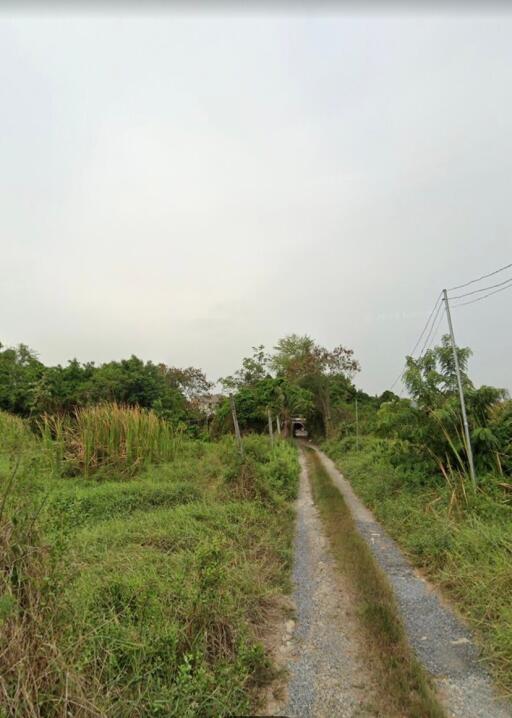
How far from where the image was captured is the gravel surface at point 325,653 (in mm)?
2125

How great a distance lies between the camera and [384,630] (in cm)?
280

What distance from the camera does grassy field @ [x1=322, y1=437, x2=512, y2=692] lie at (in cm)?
275

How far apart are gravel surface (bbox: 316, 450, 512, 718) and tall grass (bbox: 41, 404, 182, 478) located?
228 inches

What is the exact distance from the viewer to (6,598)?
1609mm

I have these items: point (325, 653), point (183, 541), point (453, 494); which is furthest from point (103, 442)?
point (453, 494)

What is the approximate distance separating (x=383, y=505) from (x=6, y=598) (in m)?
6.24

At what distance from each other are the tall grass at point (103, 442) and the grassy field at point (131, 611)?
3148 millimetres

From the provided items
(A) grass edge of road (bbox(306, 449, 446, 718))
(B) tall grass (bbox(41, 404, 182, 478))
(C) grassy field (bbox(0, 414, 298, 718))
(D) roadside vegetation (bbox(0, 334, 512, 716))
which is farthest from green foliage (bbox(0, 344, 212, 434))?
(A) grass edge of road (bbox(306, 449, 446, 718))

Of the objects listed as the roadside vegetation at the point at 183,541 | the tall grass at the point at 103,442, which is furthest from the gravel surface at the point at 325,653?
the tall grass at the point at 103,442

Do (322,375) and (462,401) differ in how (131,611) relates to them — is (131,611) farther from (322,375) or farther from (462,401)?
(322,375)

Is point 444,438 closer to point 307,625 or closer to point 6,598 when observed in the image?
point 307,625

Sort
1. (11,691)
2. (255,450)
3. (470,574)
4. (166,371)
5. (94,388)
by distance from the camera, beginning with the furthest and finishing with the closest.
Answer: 1. (166,371)
2. (94,388)
3. (255,450)
4. (470,574)
5. (11,691)

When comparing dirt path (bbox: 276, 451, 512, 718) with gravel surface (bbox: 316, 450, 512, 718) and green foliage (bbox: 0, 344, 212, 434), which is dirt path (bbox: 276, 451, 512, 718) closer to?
gravel surface (bbox: 316, 450, 512, 718)

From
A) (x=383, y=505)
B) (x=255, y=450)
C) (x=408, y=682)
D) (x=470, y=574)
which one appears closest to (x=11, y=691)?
(x=408, y=682)
